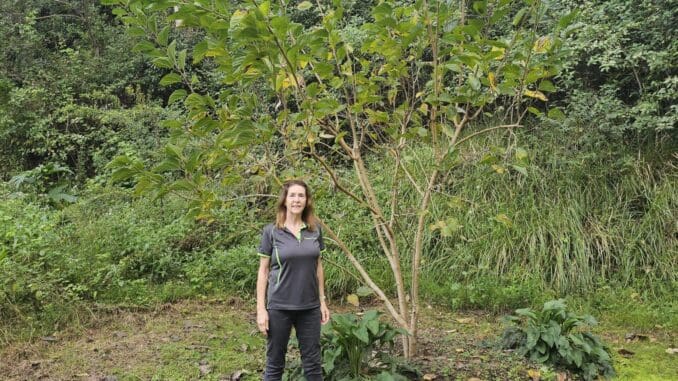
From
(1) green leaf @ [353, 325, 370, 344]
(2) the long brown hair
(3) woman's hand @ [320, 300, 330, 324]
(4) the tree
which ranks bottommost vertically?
(1) green leaf @ [353, 325, 370, 344]

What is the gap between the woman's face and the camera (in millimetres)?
2990

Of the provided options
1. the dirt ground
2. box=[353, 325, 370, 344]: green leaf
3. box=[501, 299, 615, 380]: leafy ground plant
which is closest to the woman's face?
box=[353, 325, 370, 344]: green leaf

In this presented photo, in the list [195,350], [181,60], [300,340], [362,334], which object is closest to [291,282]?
[300,340]

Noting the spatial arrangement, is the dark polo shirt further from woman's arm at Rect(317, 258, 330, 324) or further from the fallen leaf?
the fallen leaf

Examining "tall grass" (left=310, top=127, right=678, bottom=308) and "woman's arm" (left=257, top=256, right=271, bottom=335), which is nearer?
"woman's arm" (left=257, top=256, right=271, bottom=335)

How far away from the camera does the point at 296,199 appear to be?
9.81ft

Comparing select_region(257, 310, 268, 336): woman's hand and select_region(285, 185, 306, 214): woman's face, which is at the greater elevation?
select_region(285, 185, 306, 214): woman's face

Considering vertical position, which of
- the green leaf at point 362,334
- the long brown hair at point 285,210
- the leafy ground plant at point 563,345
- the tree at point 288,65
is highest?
the tree at point 288,65

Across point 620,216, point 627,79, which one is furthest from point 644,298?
point 627,79

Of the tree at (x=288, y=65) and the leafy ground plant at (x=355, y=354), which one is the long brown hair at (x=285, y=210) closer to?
the tree at (x=288, y=65)

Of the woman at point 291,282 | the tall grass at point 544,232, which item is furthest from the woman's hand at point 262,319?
the tall grass at point 544,232

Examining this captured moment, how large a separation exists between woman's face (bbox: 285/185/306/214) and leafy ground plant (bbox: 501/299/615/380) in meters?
1.86

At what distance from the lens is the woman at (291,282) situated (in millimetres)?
2943

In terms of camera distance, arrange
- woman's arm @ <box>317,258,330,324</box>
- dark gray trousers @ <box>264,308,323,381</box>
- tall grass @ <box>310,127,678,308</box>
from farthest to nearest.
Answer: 1. tall grass @ <box>310,127,678,308</box>
2. woman's arm @ <box>317,258,330,324</box>
3. dark gray trousers @ <box>264,308,323,381</box>
